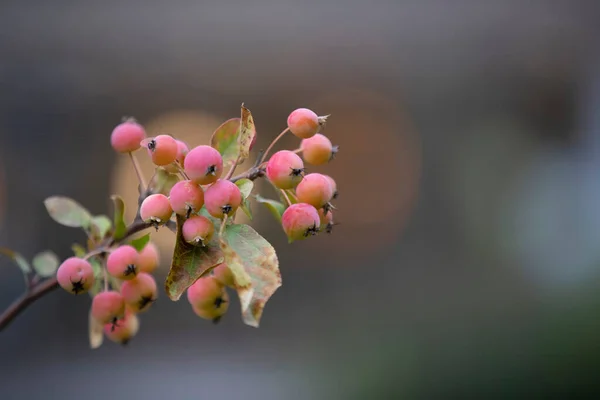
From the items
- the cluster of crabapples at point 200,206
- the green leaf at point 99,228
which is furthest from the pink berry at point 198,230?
the green leaf at point 99,228

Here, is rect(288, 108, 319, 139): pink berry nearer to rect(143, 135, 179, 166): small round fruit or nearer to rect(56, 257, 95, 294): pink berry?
rect(143, 135, 179, 166): small round fruit

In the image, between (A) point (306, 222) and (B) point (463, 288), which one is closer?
(A) point (306, 222)

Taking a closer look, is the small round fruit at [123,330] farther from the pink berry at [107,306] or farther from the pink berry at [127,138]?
the pink berry at [127,138]

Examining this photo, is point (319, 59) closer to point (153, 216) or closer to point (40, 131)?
point (40, 131)

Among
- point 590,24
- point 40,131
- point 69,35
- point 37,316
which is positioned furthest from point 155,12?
point 590,24

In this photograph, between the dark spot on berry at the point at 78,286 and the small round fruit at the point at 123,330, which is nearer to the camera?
the dark spot on berry at the point at 78,286
